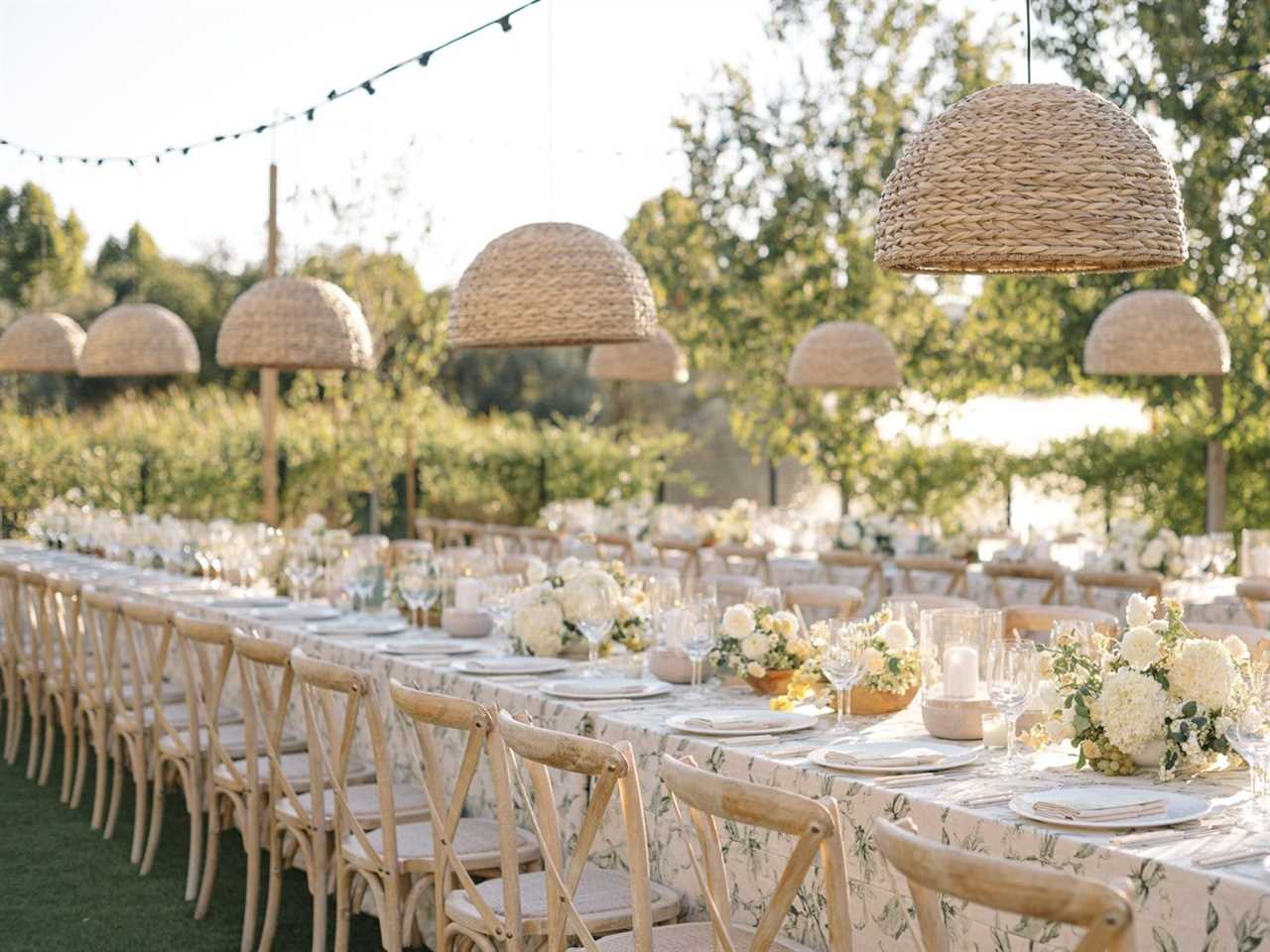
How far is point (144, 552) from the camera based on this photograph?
916 cm

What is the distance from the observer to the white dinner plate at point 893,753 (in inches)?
130

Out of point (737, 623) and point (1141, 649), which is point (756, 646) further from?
→ point (1141, 649)

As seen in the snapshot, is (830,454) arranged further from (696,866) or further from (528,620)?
(696,866)

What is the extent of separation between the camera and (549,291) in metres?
5.14

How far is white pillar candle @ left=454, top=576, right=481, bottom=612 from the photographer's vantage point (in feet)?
19.0

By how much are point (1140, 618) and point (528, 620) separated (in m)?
2.17

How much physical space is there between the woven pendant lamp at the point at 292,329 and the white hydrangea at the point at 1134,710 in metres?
4.38

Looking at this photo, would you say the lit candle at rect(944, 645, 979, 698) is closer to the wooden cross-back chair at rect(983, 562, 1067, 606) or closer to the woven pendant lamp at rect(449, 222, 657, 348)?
the woven pendant lamp at rect(449, 222, 657, 348)

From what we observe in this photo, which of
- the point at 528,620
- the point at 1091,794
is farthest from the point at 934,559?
the point at 1091,794

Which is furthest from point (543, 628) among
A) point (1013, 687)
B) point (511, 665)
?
point (1013, 687)

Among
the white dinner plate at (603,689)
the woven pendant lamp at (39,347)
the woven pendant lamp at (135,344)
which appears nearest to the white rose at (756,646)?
the white dinner plate at (603,689)

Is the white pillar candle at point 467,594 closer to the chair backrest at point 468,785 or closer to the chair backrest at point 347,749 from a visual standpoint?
the chair backrest at point 347,749

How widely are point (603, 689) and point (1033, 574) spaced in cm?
371

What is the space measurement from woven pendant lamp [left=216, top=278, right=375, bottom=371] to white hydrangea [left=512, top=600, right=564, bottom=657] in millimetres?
2204
